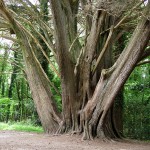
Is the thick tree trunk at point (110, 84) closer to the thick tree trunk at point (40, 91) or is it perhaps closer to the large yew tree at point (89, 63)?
the large yew tree at point (89, 63)

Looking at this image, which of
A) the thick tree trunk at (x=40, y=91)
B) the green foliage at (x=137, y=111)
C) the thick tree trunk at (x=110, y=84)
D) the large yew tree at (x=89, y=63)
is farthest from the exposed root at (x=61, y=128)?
the green foliage at (x=137, y=111)

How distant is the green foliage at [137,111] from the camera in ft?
36.8

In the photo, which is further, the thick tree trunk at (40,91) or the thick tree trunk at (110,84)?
the thick tree trunk at (40,91)

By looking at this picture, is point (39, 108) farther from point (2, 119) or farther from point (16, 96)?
point (2, 119)

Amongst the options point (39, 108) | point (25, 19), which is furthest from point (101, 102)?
point (25, 19)

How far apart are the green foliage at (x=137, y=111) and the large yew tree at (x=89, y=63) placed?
4.99 ft

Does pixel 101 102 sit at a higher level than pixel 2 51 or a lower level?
lower

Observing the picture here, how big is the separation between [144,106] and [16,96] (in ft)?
37.2

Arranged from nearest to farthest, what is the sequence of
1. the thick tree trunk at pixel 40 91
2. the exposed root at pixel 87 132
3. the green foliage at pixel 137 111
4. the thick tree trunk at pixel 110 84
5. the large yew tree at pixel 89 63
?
1. the thick tree trunk at pixel 110 84
2. the large yew tree at pixel 89 63
3. the exposed root at pixel 87 132
4. the thick tree trunk at pixel 40 91
5. the green foliage at pixel 137 111

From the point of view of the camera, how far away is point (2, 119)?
70.7 ft

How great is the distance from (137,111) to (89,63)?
3357 millimetres

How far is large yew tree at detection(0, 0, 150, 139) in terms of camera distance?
311 inches

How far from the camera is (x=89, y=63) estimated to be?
9.51 meters

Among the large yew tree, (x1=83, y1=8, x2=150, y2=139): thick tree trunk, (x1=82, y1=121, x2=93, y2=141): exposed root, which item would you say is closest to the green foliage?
the large yew tree
